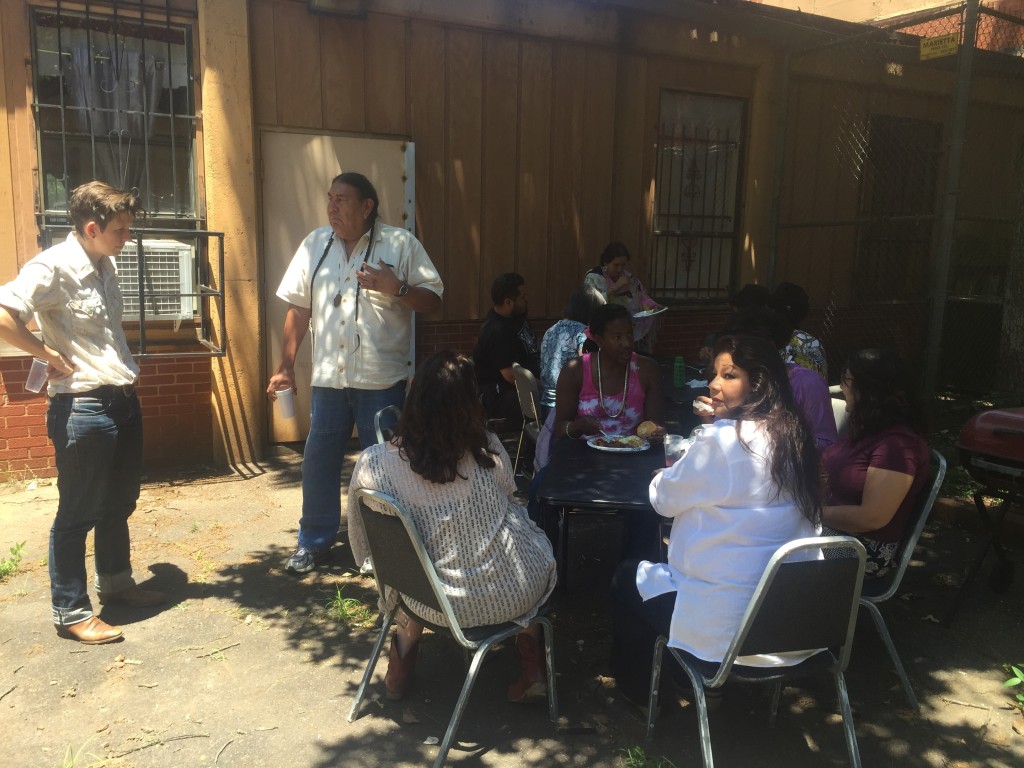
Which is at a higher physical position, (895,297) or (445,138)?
(445,138)

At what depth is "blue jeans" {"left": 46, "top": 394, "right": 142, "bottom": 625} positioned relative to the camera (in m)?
3.29

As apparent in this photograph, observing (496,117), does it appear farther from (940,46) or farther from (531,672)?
(531,672)

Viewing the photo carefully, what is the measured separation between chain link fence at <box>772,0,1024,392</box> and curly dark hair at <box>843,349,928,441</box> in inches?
213

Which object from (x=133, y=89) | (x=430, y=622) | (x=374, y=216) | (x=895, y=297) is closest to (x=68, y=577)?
(x=430, y=622)

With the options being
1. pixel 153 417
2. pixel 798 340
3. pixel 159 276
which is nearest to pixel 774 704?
pixel 798 340

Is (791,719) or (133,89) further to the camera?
(133,89)

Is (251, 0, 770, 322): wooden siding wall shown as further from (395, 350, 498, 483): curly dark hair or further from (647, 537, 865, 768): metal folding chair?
(647, 537, 865, 768): metal folding chair

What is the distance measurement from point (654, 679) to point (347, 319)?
86.2 inches

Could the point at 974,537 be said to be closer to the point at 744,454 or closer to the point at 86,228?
the point at 744,454

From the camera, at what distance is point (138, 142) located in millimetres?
5566

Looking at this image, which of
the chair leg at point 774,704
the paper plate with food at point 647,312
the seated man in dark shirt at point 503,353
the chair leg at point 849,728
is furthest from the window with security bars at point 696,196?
the chair leg at point 849,728

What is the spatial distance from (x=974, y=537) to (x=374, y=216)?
3859mm

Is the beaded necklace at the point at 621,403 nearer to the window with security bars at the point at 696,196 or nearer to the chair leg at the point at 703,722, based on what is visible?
the chair leg at the point at 703,722

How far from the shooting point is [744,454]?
7.63 feet
